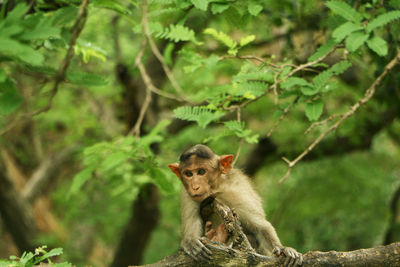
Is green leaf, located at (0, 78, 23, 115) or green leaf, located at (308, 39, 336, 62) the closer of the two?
green leaf, located at (0, 78, 23, 115)

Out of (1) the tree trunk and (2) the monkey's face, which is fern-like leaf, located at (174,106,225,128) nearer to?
(2) the monkey's face

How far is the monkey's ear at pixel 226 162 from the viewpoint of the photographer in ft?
16.4

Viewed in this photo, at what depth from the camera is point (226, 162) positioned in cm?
504

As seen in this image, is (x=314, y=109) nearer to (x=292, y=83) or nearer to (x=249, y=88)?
(x=292, y=83)

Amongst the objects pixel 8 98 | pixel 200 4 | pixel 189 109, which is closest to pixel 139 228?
pixel 189 109

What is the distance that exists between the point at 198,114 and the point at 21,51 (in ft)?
6.96

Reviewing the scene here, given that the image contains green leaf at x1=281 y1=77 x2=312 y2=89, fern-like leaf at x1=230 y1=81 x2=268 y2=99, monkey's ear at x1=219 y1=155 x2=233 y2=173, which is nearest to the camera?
green leaf at x1=281 y1=77 x2=312 y2=89

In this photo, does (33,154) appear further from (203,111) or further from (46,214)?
(203,111)

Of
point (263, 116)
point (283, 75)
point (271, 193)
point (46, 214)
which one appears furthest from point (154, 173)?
point (46, 214)

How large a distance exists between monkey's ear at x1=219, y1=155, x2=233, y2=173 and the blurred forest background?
A: 183mm

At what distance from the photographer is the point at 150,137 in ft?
18.9

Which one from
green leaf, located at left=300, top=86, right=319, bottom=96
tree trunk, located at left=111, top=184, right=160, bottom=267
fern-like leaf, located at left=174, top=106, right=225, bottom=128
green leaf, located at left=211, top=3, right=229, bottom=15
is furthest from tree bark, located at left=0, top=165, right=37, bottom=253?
green leaf, located at left=300, top=86, right=319, bottom=96

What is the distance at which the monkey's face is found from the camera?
4781mm

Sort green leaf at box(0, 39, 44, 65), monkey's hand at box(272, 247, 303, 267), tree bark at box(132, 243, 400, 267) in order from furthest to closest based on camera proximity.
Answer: monkey's hand at box(272, 247, 303, 267)
tree bark at box(132, 243, 400, 267)
green leaf at box(0, 39, 44, 65)
